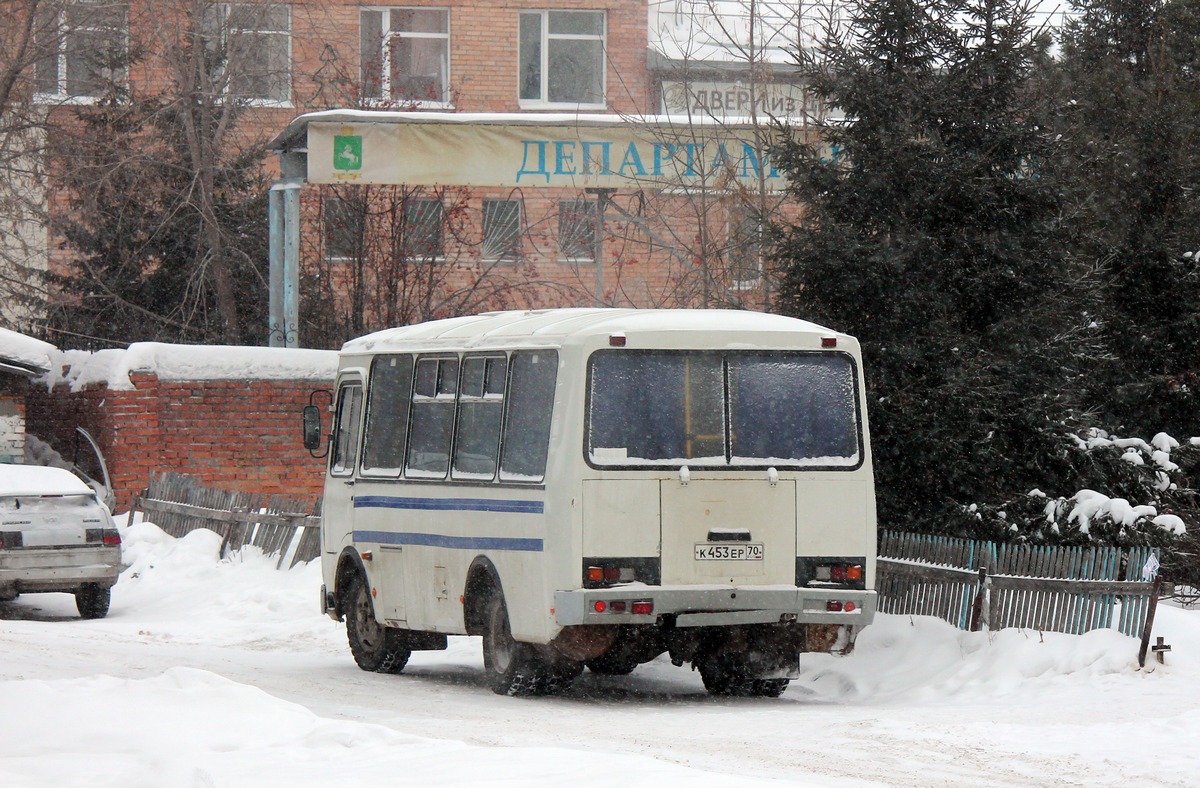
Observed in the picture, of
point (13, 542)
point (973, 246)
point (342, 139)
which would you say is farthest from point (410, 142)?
point (973, 246)

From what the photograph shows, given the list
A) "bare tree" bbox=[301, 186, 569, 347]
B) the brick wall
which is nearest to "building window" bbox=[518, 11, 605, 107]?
"bare tree" bbox=[301, 186, 569, 347]

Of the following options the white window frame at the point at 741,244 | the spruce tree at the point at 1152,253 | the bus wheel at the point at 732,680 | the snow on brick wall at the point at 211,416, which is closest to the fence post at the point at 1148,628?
the bus wheel at the point at 732,680

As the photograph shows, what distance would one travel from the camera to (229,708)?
991 cm

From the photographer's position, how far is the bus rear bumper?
467 inches

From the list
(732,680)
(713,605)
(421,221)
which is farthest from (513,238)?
(713,605)

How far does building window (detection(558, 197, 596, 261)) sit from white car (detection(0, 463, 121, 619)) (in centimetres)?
1430

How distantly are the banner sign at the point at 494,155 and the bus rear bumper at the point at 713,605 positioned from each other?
31.6 ft

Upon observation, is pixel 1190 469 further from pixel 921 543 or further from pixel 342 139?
pixel 342 139

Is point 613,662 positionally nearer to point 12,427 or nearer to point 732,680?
point 732,680

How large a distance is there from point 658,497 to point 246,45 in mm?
19921

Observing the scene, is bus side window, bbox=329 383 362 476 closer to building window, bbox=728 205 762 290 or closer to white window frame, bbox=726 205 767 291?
white window frame, bbox=726 205 767 291

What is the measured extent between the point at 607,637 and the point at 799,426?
6.18ft

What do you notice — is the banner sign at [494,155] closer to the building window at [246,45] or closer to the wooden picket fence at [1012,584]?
the wooden picket fence at [1012,584]

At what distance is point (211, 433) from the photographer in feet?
78.0
